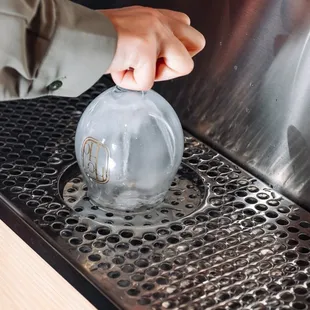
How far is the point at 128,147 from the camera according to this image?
0.87 metres

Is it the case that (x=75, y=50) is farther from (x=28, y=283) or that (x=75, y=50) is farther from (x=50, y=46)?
(x=28, y=283)

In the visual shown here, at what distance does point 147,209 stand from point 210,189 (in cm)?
9

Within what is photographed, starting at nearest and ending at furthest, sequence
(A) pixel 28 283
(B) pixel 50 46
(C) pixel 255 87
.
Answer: (B) pixel 50 46, (A) pixel 28 283, (C) pixel 255 87

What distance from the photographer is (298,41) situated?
0.92 metres

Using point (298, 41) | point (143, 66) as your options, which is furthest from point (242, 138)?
point (143, 66)

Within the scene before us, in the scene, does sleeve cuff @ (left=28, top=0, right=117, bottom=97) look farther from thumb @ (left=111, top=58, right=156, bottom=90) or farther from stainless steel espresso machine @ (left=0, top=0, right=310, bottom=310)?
stainless steel espresso machine @ (left=0, top=0, right=310, bottom=310)

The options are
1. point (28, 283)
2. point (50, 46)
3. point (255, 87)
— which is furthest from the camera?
point (255, 87)

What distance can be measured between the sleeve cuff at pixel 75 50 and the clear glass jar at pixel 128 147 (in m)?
0.10

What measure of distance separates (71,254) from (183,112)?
358 millimetres

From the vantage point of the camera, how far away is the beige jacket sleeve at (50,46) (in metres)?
0.73

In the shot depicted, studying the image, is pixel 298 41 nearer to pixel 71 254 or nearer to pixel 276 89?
pixel 276 89

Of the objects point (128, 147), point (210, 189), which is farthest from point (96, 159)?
point (210, 189)

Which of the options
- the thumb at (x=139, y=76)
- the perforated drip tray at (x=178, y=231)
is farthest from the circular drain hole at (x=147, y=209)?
the thumb at (x=139, y=76)

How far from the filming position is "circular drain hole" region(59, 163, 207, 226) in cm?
89
